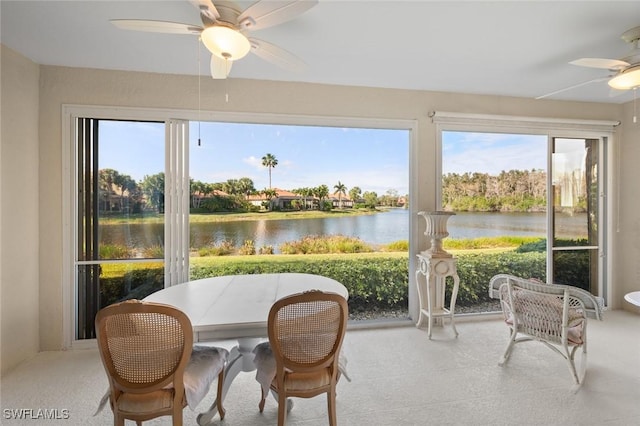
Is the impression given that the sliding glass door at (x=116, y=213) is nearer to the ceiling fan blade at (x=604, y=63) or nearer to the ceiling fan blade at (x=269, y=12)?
the ceiling fan blade at (x=269, y=12)

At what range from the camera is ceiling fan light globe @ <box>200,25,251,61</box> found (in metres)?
1.58

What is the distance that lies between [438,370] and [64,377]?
9.40 ft

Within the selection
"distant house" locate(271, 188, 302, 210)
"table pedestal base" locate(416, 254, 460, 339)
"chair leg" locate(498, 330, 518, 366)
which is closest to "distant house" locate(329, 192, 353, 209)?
"distant house" locate(271, 188, 302, 210)

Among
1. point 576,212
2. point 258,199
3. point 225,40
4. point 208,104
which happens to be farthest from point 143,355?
point 576,212

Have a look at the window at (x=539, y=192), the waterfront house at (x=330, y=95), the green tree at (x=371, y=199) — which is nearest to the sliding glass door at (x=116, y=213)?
the waterfront house at (x=330, y=95)

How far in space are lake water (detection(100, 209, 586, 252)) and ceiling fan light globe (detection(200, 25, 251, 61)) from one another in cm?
189

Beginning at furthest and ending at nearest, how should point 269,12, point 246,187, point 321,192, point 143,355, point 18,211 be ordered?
point 321,192
point 246,187
point 18,211
point 269,12
point 143,355

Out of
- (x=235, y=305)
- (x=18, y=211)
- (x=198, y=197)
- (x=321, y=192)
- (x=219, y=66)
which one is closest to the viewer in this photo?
(x=235, y=305)

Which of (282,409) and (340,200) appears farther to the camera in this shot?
(340,200)

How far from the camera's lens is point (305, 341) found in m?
1.51

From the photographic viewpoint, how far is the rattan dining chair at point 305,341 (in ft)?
4.83

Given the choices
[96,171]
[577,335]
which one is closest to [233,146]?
[96,171]

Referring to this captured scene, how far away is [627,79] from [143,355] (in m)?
3.50

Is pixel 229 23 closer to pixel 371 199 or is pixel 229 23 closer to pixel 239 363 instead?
pixel 239 363
